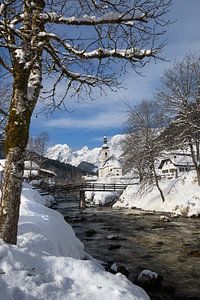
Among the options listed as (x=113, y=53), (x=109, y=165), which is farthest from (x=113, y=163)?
(x=113, y=53)

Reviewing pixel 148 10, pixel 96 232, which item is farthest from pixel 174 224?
pixel 148 10

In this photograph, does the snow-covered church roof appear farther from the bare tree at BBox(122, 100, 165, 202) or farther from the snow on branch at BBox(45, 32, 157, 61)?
the snow on branch at BBox(45, 32, 157, 61)

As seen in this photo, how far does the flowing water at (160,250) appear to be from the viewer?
980 centimetres

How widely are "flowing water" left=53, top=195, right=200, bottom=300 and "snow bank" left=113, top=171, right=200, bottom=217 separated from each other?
3.47 meters

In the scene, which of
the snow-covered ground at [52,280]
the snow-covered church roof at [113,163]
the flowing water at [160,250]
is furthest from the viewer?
the snow-covered church roof at [113,163]

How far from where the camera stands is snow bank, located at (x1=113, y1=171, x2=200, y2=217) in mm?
28750

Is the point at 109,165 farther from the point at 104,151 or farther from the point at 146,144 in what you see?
the point at 146,144

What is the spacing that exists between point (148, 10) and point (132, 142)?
108ft

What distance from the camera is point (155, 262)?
12.6 m

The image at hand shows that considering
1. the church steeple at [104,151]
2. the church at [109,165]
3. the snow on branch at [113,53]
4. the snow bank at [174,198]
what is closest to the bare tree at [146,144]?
the snow bank at [174,198]

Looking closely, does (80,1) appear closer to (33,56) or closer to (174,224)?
(33,56)

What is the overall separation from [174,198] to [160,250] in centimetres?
1786

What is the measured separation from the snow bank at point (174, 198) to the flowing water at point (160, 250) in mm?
3467

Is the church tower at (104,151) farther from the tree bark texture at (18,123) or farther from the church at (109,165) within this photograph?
the tree bark texture at (18,123)
